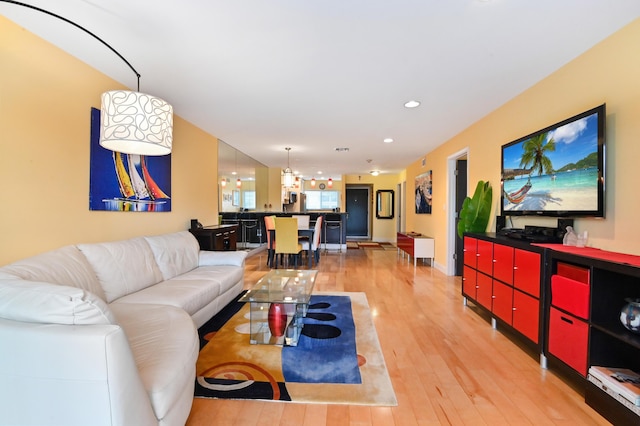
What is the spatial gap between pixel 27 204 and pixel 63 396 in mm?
1735

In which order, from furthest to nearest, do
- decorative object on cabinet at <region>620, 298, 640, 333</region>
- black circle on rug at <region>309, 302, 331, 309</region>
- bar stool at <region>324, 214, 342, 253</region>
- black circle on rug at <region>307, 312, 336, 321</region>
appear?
bar stool at <region>324, 214, 342, 253</region> < black circle on rug at <region>309, 302, 331, 309</region> < black circle on rug at <region>307, 312, 336, 321</region> < decorative object on cabinet at <region>620, 298, 640, 333</region>

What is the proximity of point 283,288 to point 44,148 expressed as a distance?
2260 mm

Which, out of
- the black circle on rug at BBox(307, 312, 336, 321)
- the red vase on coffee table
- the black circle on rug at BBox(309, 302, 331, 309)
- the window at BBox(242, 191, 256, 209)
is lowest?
the black circle on rug at BBox(307, 312, 336, 321)

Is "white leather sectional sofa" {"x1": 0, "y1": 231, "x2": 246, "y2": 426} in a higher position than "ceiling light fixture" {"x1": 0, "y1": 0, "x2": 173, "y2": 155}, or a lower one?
lower

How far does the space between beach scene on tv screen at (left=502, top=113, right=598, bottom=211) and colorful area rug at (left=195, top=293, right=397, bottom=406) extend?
1.95m

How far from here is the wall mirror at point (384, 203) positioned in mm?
10752

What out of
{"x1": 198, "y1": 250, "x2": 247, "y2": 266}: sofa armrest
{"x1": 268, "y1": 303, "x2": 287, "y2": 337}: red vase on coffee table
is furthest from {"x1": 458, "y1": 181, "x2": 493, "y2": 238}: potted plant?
{"x1": 198, "y1": 250, "x2": 247, "y2": 266}: sofa armrest

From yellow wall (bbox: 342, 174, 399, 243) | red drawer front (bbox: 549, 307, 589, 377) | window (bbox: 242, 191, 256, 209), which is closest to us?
red drawer front (bbox: 549, 307, 589, 377)

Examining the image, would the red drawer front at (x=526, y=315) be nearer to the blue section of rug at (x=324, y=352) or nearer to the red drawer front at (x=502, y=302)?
the red drawer front at (x=502, y=302)

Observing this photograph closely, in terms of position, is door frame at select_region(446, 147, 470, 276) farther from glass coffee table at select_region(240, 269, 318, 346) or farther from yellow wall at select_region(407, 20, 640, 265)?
glass coffee table at select_region(240, 269, 318, 346)

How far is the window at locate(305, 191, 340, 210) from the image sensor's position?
1204 centimetres

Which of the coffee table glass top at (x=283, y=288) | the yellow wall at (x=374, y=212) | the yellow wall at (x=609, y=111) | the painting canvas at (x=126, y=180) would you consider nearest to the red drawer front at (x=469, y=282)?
the yellow wall at (x=609, y=111)

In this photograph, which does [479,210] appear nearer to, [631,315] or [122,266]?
[631,315]

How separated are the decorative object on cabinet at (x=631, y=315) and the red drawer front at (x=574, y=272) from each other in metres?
0.21
